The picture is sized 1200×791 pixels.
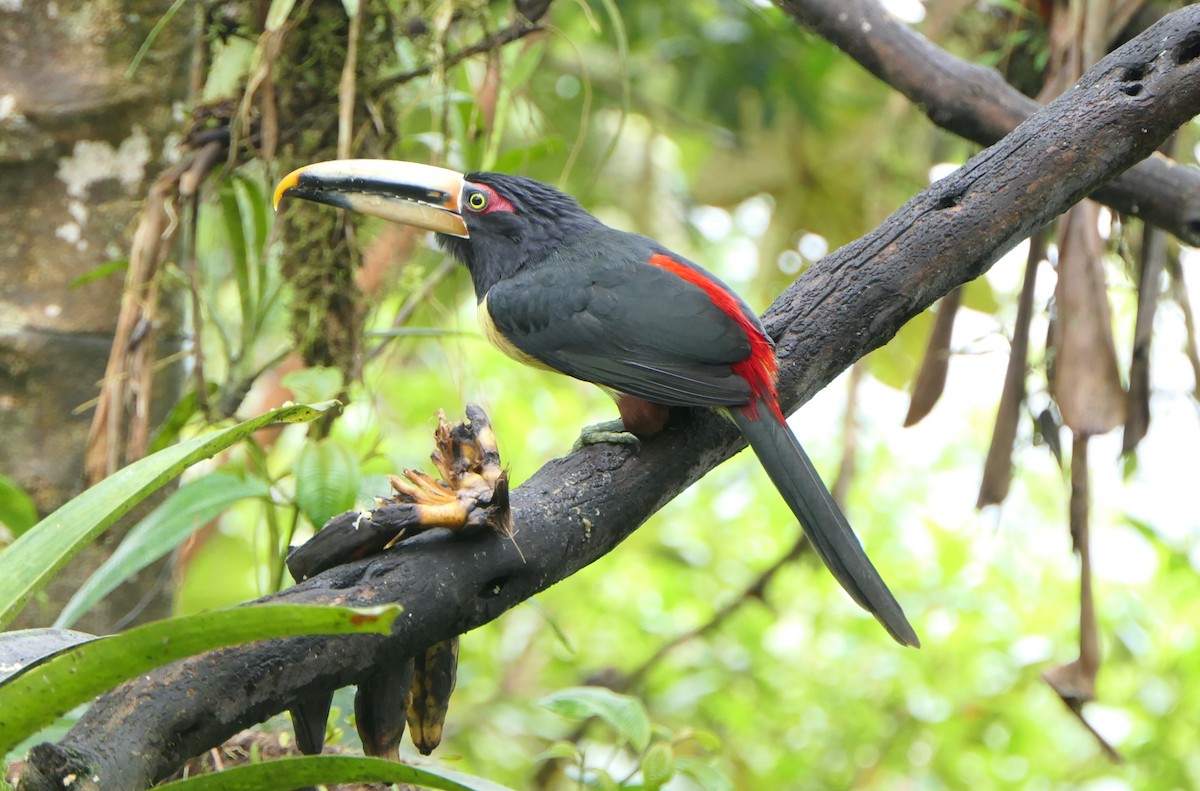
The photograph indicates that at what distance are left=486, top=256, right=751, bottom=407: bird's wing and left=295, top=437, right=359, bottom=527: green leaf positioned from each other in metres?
0.47

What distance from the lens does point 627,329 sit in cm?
223

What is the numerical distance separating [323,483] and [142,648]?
98cm

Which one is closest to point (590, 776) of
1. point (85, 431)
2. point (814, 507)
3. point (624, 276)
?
point (814, 507)

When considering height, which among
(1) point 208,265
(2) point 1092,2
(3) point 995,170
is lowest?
(3) point 995,170

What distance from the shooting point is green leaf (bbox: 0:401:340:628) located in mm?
1336

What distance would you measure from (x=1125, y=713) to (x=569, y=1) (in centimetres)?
382

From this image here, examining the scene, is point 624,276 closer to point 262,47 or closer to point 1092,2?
point 262,47

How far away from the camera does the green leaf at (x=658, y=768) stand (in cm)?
198


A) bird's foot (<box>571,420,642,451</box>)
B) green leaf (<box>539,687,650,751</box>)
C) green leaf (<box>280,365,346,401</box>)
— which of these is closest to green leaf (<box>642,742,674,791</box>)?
green leaf (<box>539,687,650,751</box>)

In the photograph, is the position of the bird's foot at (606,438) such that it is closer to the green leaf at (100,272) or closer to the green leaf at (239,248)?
the green leaf at (239,248)

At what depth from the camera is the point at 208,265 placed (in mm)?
3359

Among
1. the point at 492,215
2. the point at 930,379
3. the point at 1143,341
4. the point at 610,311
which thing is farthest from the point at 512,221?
the point at 1143,341

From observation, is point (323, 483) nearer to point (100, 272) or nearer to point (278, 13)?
point (100, 272)

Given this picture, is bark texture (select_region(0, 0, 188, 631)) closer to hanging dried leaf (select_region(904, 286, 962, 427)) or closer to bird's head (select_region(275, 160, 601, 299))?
bird's head (select_region(275, 160, 601, 299))
